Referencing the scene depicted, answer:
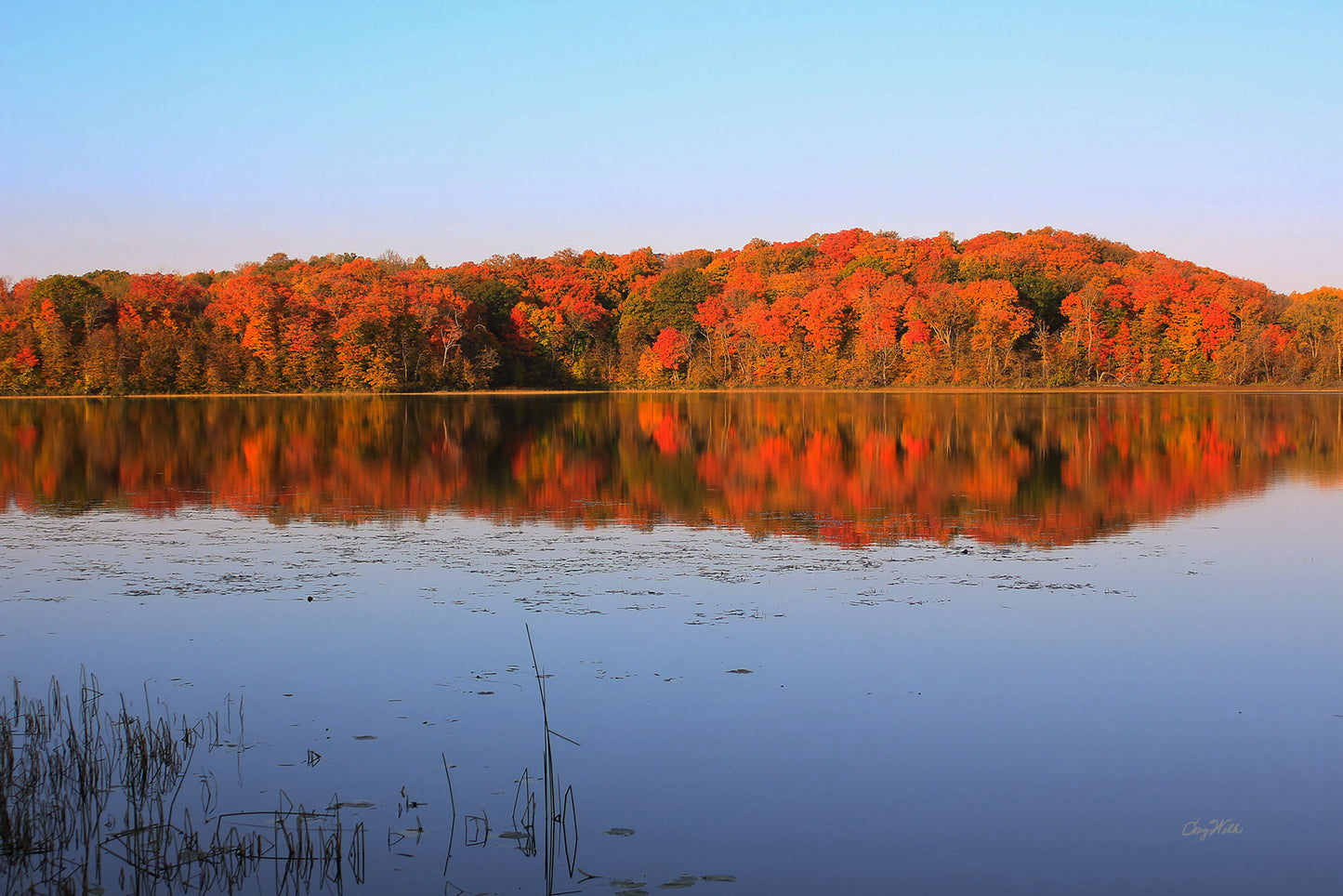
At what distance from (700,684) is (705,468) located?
47.7 ft

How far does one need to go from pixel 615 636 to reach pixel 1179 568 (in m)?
6.20

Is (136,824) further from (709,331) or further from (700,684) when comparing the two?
(709,331)

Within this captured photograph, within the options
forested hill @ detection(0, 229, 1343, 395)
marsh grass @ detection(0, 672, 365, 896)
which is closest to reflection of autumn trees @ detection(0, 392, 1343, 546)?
marsh grass @ detection(0, 672, 365, 896)

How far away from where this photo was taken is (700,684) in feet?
23.0

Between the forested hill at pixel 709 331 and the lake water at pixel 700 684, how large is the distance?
188ft

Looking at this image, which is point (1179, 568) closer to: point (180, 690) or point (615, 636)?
point (615, 636)

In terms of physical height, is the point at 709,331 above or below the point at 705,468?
above

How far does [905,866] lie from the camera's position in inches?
183

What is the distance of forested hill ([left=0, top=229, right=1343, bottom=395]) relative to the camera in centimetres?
7100

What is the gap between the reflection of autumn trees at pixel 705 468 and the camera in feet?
49.6

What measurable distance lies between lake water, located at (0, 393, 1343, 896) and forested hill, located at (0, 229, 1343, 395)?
Result: 57.2 m
